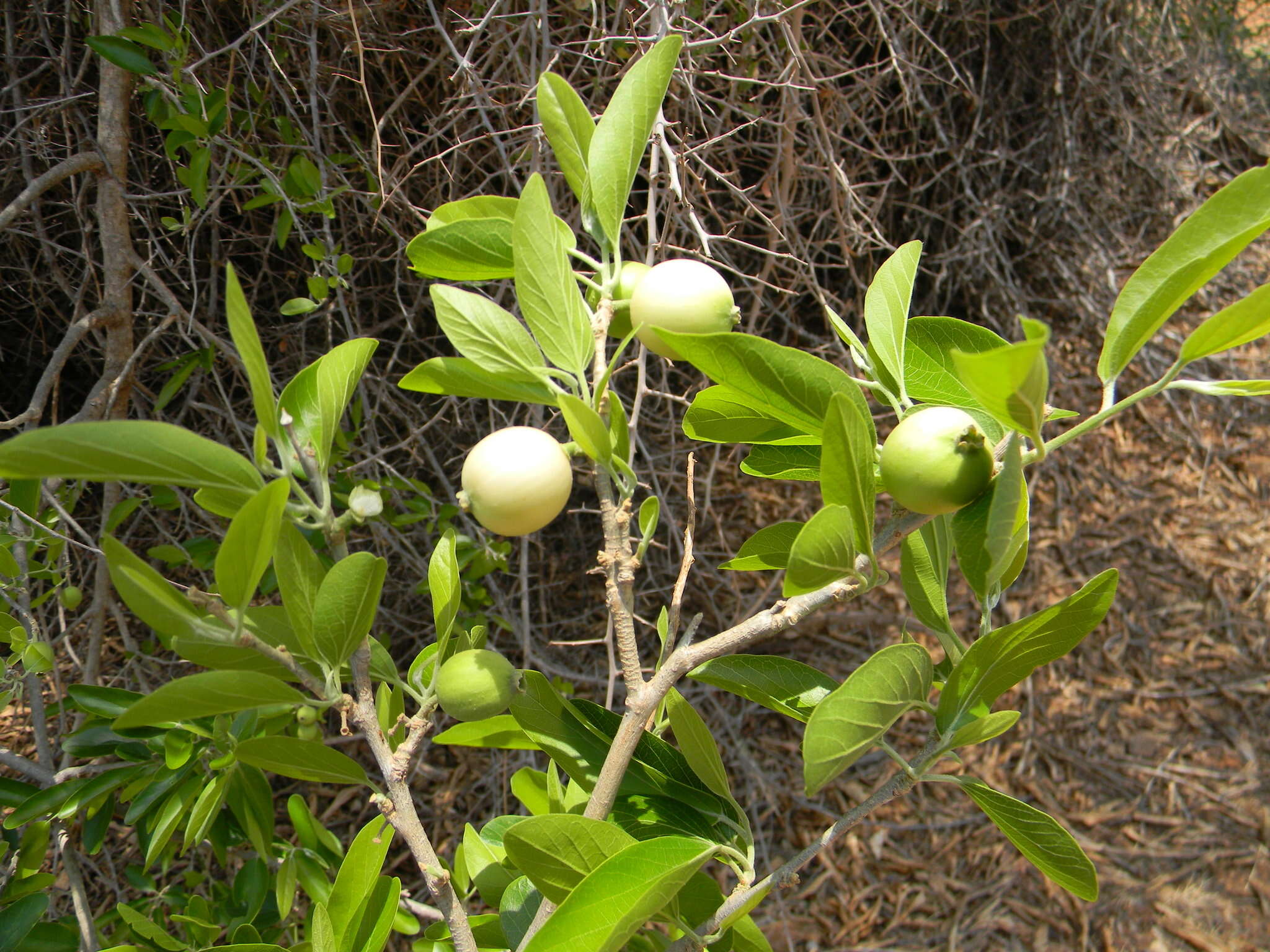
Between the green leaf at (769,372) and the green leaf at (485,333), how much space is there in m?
0.09

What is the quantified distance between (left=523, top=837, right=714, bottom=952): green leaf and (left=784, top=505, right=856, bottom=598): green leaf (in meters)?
0.16

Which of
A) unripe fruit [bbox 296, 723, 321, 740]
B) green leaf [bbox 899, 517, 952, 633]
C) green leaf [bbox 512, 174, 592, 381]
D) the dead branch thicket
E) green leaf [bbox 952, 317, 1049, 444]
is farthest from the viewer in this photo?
the dead branch thicket

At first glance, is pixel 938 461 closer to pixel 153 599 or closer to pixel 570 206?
Result: pixel 153 599

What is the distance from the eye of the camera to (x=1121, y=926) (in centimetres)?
160

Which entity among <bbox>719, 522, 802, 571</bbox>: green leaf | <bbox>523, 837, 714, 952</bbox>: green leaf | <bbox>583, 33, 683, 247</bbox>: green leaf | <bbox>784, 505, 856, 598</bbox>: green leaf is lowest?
<bbox>523, 837, 714, 952</bbox>: green leaf

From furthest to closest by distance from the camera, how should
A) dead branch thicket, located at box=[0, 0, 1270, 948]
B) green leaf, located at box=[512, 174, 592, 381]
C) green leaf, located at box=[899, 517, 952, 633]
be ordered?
dead branch thicket, located at box=[0, 0, 1270, 948], green leaf, located at box=[899, 517, 952, 633], green leaf, located at box=[512, 174, 592, 381]

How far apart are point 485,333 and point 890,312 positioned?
22 cm

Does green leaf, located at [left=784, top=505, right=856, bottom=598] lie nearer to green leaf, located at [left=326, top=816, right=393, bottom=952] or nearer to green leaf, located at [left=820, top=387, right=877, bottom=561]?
green leaf, located at [left=820, top=387, right=877, bottom=561]

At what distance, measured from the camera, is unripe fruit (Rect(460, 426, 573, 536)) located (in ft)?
1.37

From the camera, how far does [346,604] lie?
43 centimetres

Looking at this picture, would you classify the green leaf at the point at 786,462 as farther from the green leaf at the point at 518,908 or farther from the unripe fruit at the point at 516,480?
the green leaf at the point at 518,908

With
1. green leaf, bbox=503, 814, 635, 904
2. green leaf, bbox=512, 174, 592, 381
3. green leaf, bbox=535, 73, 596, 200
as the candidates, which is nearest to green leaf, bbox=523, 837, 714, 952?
green leaf, bbox=503, 814, 635, 904

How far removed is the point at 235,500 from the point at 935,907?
5.44 feet

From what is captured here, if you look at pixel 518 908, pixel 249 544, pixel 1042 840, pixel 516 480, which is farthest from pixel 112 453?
pixel 1042 840
